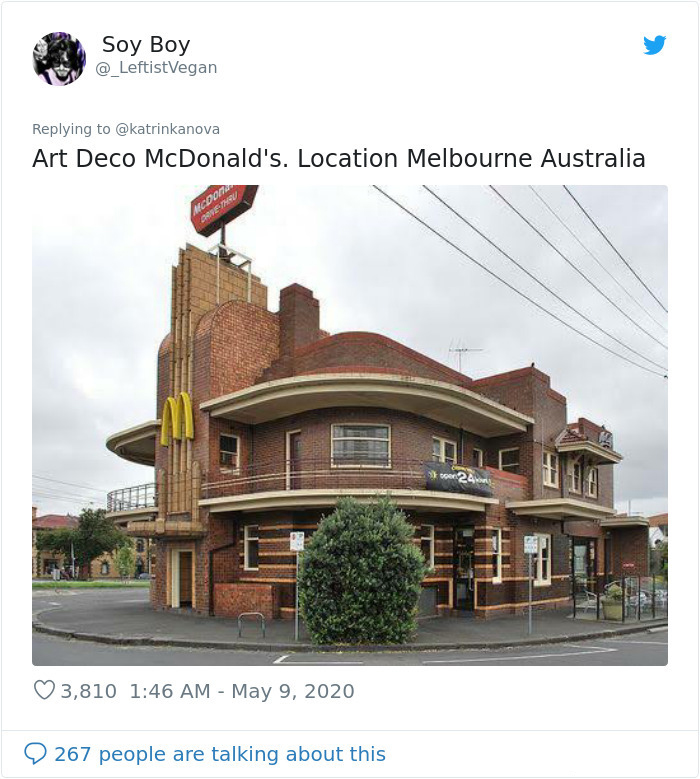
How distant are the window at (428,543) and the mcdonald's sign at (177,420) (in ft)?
25.8

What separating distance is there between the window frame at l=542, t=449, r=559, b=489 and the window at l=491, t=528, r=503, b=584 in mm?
4055

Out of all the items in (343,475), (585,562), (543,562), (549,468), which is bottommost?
(585,562)

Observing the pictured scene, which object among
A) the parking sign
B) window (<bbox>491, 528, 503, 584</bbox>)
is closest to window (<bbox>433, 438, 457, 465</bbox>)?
window (<bbox>491, 528, 503, 584</bbox>)

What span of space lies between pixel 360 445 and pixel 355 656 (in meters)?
7.66

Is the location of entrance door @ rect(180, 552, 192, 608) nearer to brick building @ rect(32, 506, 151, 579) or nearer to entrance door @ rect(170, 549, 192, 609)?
entrance door @ rect(170, 549, 192, 609)

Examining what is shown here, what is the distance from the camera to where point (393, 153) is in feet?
25.5

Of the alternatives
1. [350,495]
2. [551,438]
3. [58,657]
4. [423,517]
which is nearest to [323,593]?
[350,495]

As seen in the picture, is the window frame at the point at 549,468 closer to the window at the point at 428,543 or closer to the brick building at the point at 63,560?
the window at the point at 428,543

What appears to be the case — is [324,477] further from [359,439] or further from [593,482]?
[593,482]

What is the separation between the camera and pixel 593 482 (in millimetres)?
32938

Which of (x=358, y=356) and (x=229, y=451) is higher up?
(x=358, y=356)

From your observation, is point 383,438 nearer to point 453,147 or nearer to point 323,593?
point 323,593
